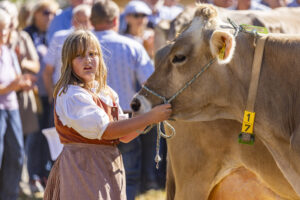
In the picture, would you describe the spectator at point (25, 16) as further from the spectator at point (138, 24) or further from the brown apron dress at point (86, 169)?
the brown apron dress at point (86, 169)

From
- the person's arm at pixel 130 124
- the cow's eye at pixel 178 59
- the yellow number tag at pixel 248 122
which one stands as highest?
the cow's eye at pixel 178 59

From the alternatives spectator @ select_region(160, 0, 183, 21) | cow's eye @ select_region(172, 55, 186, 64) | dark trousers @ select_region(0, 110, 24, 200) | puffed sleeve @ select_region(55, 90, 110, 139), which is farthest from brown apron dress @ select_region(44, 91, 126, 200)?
spectator @ select_region(160, 0, 183, 21)

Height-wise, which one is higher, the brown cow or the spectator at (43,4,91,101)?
the brown cow

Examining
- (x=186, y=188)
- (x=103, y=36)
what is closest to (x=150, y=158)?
(x=103, y=36)

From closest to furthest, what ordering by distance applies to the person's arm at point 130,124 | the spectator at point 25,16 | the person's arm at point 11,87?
1. the person's arm at point 130,124
2. the person's arm at point 11,87
3. the spectator at point 25,16

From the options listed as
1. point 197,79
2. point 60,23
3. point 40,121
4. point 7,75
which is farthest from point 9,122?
point 197,79

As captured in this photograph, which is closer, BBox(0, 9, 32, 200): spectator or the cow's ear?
the cow's ear

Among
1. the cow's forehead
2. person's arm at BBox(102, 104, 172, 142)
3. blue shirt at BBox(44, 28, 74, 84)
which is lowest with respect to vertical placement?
blue shirt at BBox(44, 28, 74, 84)

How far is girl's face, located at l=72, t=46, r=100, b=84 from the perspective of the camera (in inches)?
151

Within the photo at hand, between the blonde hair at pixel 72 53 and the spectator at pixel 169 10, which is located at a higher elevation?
the blonde hair at pixel 72 53

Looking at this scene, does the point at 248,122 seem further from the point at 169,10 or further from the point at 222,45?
the point at 169,10

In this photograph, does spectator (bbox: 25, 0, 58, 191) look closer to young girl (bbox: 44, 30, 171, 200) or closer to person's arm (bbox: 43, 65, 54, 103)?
person's arm (bbox: 43, 65, 54, 103)

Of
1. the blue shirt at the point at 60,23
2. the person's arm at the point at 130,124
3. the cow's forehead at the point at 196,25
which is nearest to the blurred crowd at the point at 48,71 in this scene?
the blue shirt at the point at 60,23

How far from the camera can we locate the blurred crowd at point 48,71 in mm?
6000
